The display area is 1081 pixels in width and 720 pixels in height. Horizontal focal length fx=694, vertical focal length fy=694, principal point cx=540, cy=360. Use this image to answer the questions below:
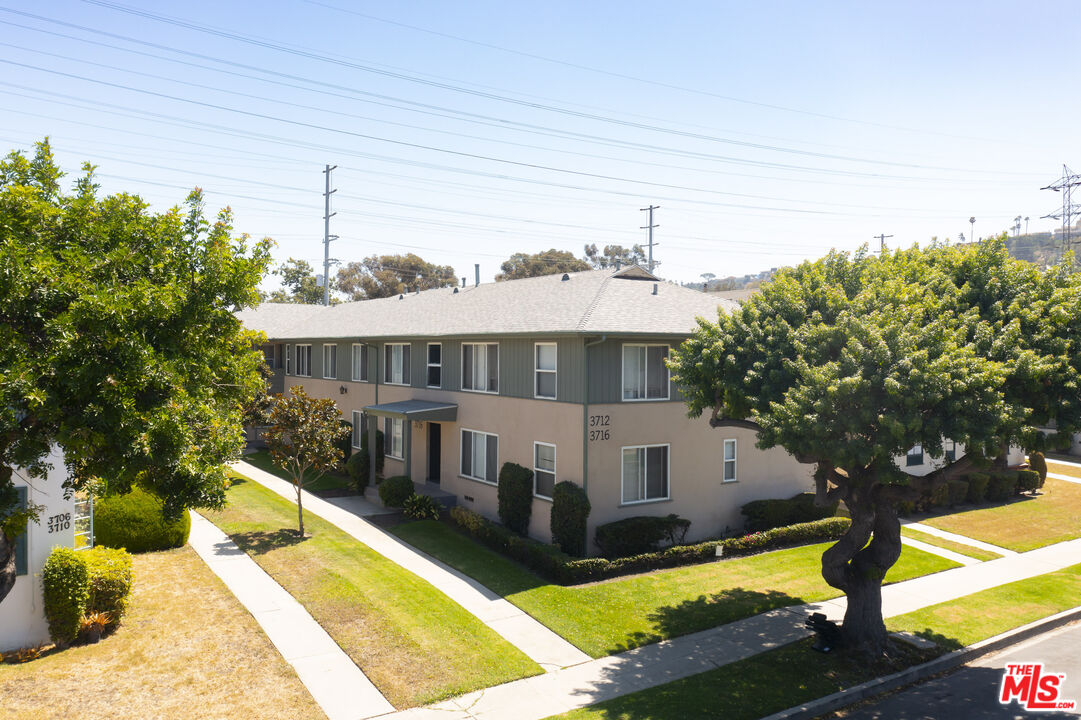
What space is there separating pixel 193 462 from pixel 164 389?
3.68 feet

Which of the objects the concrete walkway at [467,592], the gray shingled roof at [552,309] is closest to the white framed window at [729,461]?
the gray shingled roof at [552,309]

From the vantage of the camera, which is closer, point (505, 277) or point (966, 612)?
point (966, 612)

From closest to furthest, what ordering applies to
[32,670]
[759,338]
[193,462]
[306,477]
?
[193,462] < [32,670] < [759,338] < [306,477]

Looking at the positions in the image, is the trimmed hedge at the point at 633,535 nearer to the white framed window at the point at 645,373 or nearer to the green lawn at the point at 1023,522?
the white framed window at the point at 645,373

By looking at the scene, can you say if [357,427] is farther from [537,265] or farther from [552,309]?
[537,265]

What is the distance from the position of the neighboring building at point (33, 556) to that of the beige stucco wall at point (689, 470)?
11599 mm

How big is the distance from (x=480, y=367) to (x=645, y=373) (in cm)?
597

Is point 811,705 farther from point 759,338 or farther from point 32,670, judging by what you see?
point 32,670

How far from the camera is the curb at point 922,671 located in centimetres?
1127

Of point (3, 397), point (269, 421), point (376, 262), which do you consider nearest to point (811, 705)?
point (3, 397)

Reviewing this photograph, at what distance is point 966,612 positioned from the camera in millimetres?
15680

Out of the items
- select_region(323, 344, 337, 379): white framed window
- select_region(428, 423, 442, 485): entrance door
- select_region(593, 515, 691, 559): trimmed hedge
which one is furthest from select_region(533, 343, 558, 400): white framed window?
select_region(323, 344, 337, 379): white framed window

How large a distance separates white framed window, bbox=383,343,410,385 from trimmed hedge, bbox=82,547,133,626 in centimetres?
1408

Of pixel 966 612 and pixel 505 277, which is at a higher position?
pixel 505 277
